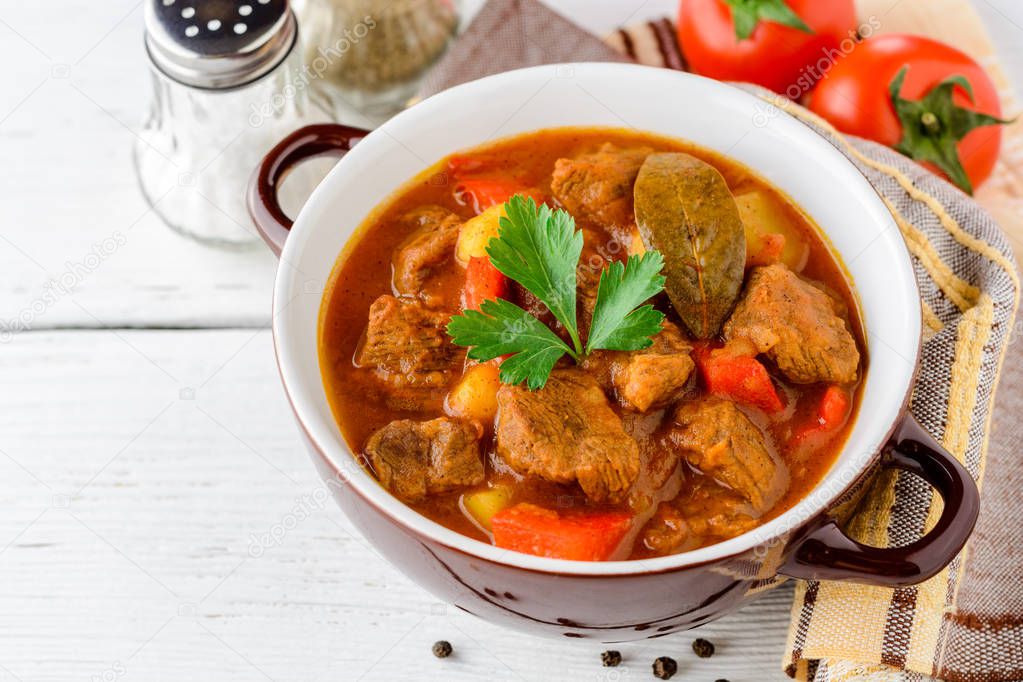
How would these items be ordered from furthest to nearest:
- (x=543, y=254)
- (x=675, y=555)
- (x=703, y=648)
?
(x=703, y=648) < (x=543, y=254) < (x=675, y=555)

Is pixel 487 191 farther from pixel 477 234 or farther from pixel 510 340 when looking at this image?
pixel 510 340

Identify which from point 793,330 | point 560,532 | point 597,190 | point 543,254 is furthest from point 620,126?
point 560,532

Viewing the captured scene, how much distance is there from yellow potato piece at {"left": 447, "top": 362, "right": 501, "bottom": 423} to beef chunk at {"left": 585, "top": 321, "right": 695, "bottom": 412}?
0.26 meters

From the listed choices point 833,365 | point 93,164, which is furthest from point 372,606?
point 93,164

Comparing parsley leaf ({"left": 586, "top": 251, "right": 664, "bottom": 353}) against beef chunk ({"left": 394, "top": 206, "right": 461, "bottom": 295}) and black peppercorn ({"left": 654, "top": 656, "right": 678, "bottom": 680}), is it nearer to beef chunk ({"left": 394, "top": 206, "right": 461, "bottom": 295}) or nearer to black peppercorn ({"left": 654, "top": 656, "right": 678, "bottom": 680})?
beef chunk ({"left": 394, "top": 206, "right": 461, "bottom": 295})

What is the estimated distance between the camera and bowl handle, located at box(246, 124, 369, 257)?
3076 mm

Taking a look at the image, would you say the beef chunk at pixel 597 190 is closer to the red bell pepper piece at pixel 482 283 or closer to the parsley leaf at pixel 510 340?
the red bell pepper piece at pixel 482 283

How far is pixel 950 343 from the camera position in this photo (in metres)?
3.23

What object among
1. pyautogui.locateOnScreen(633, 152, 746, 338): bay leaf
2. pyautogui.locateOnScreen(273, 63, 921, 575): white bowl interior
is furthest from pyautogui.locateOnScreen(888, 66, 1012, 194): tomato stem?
pyautogui.locateOnScreen(633, 152, 746, 338): bay leaf

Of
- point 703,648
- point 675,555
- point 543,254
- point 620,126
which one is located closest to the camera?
point 675,555

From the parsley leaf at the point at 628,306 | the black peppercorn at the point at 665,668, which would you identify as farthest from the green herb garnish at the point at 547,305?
the black peppercorn at the point at 665,668

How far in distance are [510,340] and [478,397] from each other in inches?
7.3

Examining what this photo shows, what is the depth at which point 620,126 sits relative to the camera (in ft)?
11.2

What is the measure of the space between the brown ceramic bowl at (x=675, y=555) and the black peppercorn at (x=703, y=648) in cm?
39
